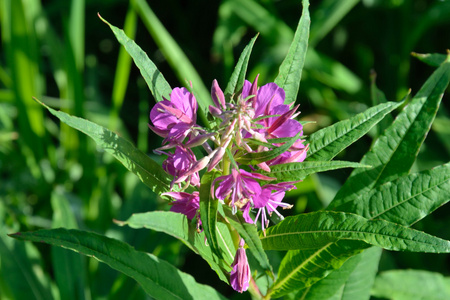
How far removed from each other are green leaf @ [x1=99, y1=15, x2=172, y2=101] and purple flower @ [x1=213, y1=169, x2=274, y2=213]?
243mm

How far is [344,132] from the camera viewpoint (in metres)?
1.06

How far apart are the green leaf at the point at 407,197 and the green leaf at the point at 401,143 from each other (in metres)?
0.14

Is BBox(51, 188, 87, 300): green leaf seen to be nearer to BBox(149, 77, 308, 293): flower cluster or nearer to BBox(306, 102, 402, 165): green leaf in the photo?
BBox(149, 77, 308, 293): flower cluster

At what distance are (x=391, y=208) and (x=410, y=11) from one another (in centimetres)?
209

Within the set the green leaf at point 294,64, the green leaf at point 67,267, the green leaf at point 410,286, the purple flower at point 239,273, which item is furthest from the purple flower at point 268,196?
the green leaf at point 67,267

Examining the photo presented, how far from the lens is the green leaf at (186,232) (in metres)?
0.92

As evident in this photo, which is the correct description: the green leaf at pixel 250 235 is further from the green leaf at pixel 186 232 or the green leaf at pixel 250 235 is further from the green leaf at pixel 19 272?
the green leaf at pixel 19 272

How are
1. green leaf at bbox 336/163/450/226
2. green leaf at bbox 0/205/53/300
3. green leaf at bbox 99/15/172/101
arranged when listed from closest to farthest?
green leaf at bbox 99/15/172/101 → green leaf at bbox 336/163/450/226 → green leaf at bbox 0/205/53/300

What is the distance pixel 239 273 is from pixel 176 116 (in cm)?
37

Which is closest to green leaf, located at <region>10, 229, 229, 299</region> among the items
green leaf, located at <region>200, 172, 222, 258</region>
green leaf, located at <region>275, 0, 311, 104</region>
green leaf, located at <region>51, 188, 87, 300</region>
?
green leaf, located at <region>200, 172, 222, 258</region>

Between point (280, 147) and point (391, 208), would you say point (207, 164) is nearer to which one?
point (280, 147)

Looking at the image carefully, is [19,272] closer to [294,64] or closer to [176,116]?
[176,116]

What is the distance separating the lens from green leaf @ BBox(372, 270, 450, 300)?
1.82m

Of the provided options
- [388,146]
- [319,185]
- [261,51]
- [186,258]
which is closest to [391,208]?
[388,146]
